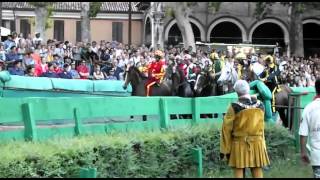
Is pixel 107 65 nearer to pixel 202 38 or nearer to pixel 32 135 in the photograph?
pixel 32 135

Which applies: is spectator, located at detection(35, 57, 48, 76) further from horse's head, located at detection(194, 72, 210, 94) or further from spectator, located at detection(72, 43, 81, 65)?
horse's head, located at detection(194, 72, 210, 94)

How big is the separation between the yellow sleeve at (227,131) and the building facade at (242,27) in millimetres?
34800

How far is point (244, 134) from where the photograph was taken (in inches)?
300

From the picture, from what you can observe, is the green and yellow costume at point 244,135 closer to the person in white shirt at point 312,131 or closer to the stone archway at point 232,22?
the person in white shirt at point 312,131

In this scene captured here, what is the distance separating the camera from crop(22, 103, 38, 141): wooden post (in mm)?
7965

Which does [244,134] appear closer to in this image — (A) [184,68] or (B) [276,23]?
(A) [184,68]

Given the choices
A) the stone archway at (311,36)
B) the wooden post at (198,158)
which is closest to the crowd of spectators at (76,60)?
the wooden post at (198,158)

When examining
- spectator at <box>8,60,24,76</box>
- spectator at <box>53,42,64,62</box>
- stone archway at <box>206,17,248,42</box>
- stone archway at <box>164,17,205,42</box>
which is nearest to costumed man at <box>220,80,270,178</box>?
spectator at <box>8,60,24,76</box>

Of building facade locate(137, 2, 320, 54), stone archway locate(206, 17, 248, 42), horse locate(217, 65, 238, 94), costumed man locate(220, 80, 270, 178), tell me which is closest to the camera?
costumed man locate(220, 80, 270, 178)

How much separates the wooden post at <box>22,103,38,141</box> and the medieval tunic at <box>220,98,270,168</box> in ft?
8.15

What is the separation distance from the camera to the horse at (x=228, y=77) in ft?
57.8

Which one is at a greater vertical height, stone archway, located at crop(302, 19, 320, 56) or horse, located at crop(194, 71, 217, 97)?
stone archway, located at crop(302, 19, 320, 56)

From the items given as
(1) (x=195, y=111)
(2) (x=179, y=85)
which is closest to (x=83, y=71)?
(2) (x=179, y=85)

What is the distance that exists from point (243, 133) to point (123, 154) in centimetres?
179
